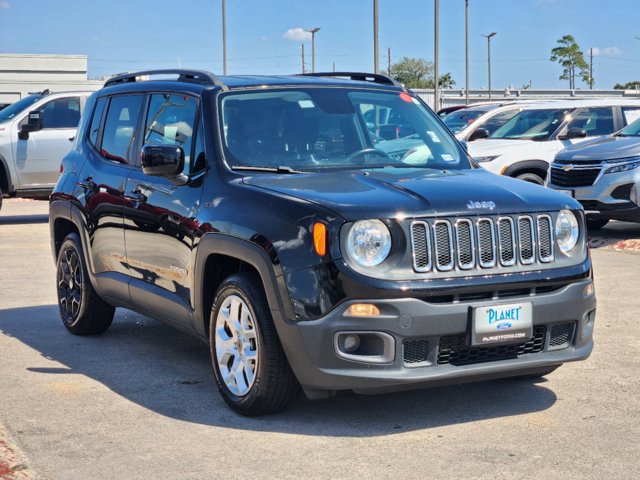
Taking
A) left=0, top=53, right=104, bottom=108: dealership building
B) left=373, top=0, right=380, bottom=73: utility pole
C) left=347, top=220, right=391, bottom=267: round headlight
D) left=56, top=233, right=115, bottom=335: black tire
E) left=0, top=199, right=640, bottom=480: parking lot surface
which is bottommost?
left=0, top=199, right=640, bottom=480: parking lot surface

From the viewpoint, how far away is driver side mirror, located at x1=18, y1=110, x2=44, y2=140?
1688 cm

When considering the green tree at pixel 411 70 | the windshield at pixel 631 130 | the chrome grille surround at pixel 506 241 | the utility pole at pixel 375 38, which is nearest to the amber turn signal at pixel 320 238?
the chrome grille surround at pixel 506 241

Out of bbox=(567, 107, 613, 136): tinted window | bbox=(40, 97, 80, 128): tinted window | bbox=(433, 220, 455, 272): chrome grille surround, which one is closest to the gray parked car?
bbox=(567, 107, 613, 136): tinted window

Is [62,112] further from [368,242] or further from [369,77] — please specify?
[368,242]

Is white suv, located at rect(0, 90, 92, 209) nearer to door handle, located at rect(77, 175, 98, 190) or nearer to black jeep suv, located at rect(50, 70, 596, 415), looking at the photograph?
door handle, located at rect(77, 175, 98, 190)

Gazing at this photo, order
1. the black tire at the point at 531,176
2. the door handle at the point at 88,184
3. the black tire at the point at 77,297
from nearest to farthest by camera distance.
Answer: the door handle at the point at 88,184 < the black tire at the point at 77,297 < the black tire at the point at 531,176

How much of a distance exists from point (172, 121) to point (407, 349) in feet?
7.88

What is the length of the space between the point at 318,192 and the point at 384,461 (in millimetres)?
1393

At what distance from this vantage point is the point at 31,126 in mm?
16953

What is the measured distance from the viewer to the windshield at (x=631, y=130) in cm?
1435

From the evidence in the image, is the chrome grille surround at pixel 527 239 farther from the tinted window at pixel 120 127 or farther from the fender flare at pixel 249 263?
the tinted window at pixel 120 127

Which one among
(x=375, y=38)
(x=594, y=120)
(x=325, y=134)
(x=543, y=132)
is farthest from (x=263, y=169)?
(x=375, y=38)

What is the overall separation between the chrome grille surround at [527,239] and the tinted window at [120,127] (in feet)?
9.39

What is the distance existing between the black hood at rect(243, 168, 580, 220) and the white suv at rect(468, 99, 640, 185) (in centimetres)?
936
